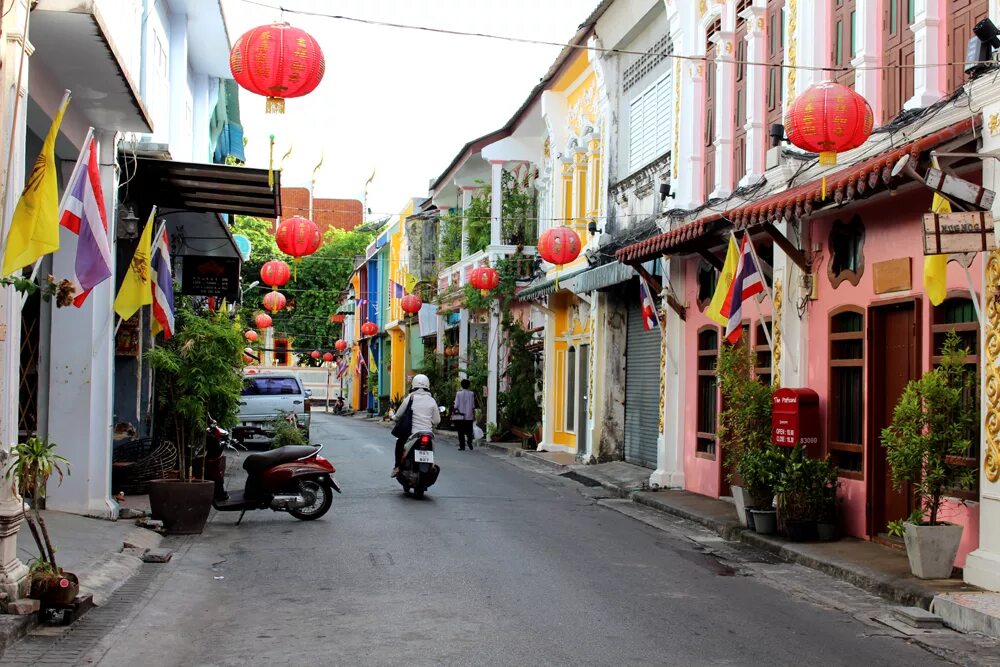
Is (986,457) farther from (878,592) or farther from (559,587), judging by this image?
(559,587)

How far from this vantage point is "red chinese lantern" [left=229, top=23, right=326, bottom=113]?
1025 cm

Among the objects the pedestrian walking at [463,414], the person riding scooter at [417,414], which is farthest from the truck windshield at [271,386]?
the person riding scooter at [417,414]

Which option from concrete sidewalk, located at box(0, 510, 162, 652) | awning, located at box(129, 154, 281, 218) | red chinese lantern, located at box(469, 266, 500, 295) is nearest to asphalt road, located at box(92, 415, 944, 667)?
concrete sidewalk, located at box(0, 510, 162, 652)

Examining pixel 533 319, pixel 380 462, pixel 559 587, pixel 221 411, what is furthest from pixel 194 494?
pixel 533 319

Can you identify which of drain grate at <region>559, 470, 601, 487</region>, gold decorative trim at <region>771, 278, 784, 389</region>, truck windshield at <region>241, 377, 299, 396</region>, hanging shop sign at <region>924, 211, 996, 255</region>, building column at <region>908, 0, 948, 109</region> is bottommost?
drain grate at <region>559, 470, 601, 487</region>

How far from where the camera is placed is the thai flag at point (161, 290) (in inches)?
585

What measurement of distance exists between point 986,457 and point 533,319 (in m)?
22.2

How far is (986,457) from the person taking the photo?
32.2 feet

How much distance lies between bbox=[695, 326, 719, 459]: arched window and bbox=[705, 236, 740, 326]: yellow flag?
2634 mm

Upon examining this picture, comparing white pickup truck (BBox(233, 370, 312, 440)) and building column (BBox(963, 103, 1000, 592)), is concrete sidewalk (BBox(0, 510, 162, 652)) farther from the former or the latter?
white pickup truck (BBox(233, 370, 312, 440))

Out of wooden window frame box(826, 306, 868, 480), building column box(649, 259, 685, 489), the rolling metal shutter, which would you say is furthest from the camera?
the rolling metal shutter

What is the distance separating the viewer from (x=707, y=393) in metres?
18.3

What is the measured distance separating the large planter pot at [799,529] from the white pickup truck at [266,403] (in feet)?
50.9

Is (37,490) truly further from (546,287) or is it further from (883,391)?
(546,287)
